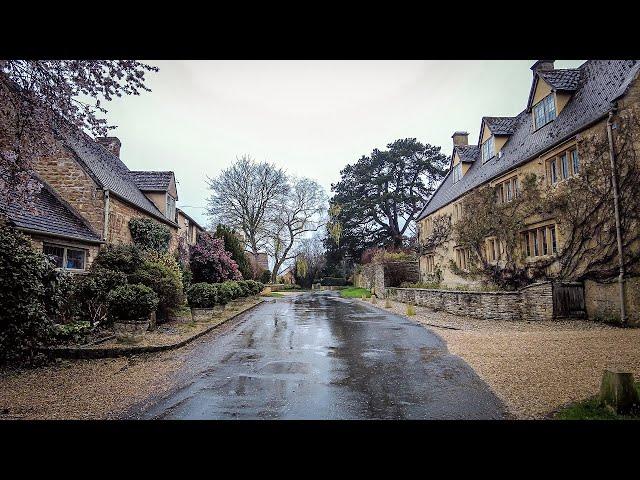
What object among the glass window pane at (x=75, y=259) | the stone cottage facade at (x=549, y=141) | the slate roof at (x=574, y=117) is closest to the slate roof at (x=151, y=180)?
the glass window pane at (x=75, y=259)

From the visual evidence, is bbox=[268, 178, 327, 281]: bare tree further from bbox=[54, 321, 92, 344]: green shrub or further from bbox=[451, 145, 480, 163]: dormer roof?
bbox=[54, 321, 92, 344]: green shrub

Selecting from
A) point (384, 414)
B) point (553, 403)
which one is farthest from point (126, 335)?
point (553, 403)

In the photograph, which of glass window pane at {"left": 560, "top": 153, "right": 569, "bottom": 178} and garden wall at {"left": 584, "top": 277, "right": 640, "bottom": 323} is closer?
garden wall at {"left": 584, "top": 277, "right": 640, "bottom": 323}

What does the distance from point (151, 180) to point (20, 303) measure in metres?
18.1

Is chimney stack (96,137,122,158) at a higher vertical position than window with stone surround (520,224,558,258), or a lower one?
higher

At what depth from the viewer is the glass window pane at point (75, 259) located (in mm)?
13622

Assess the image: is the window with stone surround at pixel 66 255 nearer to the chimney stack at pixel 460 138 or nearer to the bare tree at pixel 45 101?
the bare tree at pixel 45 101

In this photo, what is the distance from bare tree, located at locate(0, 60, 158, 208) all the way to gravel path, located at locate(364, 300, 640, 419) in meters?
7.76

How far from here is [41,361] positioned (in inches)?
281

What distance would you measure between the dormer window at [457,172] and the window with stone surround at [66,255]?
73.7ft

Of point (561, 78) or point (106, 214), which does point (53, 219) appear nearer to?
point (106, 214)

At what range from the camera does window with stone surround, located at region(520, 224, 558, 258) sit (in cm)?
1478

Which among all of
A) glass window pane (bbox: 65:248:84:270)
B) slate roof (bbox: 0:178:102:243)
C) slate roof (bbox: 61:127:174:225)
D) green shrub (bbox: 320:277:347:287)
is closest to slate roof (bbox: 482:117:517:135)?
slate roof (bbox: 61:127:174:225)
